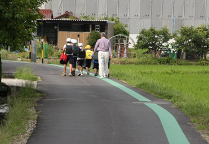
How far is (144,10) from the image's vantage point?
6681cm

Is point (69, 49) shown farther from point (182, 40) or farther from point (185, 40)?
point (185, 40)

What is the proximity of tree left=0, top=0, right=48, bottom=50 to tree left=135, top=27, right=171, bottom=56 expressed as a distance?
34725mm

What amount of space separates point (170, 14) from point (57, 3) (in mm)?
15478

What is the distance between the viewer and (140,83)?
1725 cm

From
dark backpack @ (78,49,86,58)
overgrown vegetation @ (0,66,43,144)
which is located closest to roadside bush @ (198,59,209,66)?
dark backpack @ (78,49,86,58)

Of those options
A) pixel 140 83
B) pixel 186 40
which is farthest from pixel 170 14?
pixel 140 83

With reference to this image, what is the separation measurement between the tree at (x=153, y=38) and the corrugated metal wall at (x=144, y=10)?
18.7 m

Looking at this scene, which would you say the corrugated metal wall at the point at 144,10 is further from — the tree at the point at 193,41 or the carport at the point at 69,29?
the tree at the point at 193,41

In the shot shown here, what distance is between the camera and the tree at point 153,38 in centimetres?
4719

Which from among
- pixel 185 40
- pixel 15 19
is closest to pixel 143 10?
pixel 185 40

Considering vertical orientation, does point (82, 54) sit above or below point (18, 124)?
above

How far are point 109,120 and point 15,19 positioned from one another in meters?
3.76

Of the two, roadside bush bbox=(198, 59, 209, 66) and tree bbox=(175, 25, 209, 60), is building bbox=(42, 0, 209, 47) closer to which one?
tree bbox=(175, 25, 209, 60)

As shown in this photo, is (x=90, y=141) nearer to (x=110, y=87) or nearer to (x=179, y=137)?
(x=179, y=137)
